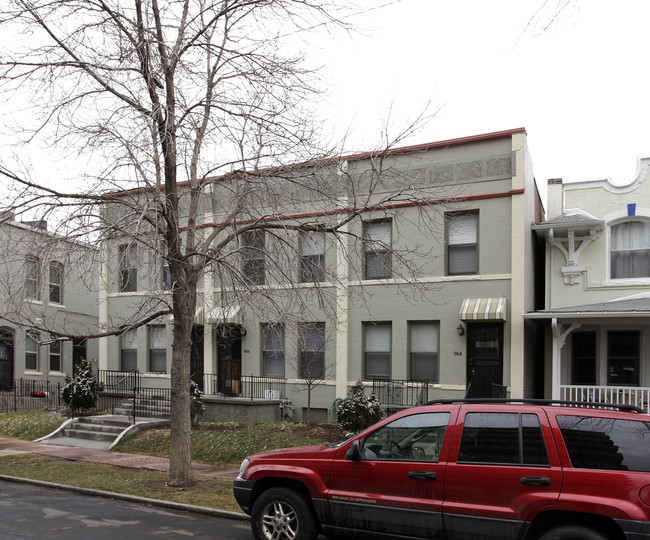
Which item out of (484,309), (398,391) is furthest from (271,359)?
(484,309)

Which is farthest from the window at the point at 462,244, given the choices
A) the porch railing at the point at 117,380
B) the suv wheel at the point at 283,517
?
the suv wheel at the point at 283,517

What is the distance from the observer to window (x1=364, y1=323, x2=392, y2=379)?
1809 cm

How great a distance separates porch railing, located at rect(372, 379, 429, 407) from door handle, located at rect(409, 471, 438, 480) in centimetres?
1088

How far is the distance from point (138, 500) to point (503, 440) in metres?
6.44

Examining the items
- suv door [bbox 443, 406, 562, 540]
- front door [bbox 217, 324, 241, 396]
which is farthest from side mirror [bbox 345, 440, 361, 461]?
front door [bbox 217, 324, 241, 396]

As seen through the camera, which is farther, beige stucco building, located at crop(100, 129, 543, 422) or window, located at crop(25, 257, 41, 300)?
beige stucco building, located at crop(100, 129, 543, 422)

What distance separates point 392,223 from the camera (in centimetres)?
1758

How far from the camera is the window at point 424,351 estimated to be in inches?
686

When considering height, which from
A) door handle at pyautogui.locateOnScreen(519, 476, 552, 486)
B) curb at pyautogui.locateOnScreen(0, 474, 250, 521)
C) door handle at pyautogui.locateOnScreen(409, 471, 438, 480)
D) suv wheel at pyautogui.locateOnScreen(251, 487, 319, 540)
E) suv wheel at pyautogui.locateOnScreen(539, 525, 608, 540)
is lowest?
curb at pyautogui.locateOnScreen(0, 474, 250, 521)

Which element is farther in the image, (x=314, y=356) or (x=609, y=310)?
(x=314, y=356)

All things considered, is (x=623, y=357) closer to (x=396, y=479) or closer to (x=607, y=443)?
(x=607, y=443)

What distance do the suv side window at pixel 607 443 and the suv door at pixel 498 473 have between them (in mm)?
190

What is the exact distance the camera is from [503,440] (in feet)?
19.9

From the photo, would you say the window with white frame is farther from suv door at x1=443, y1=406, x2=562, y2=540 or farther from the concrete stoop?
suv door at x1=443, y1=406, x2=562, y2=540
